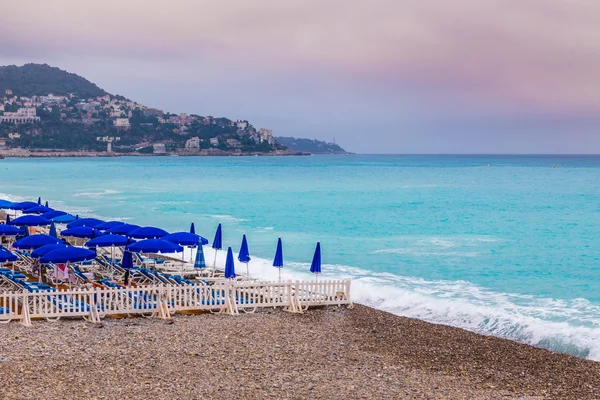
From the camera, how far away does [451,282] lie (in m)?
20.9

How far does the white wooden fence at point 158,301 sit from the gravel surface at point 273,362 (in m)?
0.34

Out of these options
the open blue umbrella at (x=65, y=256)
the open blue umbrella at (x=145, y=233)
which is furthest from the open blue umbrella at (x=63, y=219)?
the open blue umbrella at (x=65, y=256)

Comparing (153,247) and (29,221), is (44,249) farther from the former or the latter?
(29,221)

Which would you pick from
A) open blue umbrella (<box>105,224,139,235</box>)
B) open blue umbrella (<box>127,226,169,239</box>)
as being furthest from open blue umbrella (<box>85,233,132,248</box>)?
open blue umbrella (<box>105,224,139,235</box>)

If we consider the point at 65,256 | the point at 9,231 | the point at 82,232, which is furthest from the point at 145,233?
the point at 9,231

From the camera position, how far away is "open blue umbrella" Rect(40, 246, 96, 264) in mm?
14319

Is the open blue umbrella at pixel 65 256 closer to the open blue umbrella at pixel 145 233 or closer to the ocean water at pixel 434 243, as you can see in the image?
the open blue umbrella at pixel 145 233

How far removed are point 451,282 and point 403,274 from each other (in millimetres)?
1810

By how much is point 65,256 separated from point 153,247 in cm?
194

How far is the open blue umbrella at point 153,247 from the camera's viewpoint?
1539 centimetres

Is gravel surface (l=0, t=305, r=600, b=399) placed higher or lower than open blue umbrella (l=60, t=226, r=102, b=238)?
lower

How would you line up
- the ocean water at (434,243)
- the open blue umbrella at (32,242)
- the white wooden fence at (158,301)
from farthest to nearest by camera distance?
the ocean water at (434,243) < the open blue umbrella at (32,242) < the white wooden fence at (158,301)

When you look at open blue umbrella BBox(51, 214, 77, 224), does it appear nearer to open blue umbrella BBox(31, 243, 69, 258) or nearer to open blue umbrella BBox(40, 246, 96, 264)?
open blue umbrella BBox(31, 243, 69, 258)

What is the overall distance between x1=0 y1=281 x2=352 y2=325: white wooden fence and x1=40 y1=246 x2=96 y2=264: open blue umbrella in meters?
0.85
